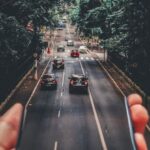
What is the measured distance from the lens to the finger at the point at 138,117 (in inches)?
60.2

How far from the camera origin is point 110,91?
4731 centimetres

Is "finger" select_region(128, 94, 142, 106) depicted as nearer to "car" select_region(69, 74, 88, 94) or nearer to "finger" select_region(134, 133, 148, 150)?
"finger" select_region(134, 133, 148, 150)

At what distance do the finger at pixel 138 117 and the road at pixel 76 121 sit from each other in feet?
48.7

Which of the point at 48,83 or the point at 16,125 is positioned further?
the point at 48,83

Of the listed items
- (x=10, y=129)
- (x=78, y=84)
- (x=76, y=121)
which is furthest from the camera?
(x=78, y=84)

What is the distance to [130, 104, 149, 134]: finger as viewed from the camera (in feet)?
5.02

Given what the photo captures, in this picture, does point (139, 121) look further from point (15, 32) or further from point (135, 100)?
point (15, 32)

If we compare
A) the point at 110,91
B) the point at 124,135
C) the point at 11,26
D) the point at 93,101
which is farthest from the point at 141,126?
the point at 110,91

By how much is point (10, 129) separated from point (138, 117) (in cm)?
42

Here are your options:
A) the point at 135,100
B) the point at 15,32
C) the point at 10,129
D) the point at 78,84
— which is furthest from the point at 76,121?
the point at 10,129

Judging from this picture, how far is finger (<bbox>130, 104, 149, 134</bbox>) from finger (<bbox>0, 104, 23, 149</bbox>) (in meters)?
0.38

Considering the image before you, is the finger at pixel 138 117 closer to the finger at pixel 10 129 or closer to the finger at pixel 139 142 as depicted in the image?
the finger at pixel 139 142

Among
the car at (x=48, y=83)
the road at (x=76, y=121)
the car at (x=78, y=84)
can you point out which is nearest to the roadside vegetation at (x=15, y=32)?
the car at (x=48, y=83)

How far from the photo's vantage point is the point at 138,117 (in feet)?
5.03
